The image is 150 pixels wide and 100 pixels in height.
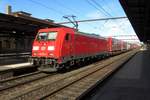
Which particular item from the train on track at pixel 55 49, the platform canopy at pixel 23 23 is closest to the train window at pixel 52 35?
the train on track at pixel 55 49

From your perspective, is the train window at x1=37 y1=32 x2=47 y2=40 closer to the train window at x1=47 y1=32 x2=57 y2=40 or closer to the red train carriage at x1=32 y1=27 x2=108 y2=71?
the red train carriage at x1=32 y1=27 x2=108 y2=71

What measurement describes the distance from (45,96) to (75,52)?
9880mm

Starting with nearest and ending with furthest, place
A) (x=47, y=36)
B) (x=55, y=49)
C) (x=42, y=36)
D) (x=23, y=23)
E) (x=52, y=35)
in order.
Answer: (x=55, y=49) < (x=52, y=35) < (x=47, y=36) < (x=42, y=36) < (x=23, y=23)

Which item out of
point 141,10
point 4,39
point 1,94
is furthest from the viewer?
point 4,39

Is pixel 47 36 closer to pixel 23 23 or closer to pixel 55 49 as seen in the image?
pixel 55 49

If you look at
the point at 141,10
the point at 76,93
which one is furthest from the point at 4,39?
the point at 76,93

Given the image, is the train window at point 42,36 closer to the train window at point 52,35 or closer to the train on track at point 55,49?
the train on track at point 55,49

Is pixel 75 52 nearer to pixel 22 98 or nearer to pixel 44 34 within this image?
pixel 44 34

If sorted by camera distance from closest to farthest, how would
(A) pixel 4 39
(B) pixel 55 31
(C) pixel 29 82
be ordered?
(C) pixel 29 82 → (B) pixel 55 31 → (A) pixel 4 39

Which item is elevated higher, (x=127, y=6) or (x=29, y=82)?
(x=127, y=6)

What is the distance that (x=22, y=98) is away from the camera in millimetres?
9375

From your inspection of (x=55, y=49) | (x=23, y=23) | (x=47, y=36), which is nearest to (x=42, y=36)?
(x=47, y=36)

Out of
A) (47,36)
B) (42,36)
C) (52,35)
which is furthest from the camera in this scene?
(42,36)

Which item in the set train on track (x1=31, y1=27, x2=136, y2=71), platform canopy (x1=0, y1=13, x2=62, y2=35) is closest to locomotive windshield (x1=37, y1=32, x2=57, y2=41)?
train on track (x1=31, y1=27, x2=136, y2=71)
